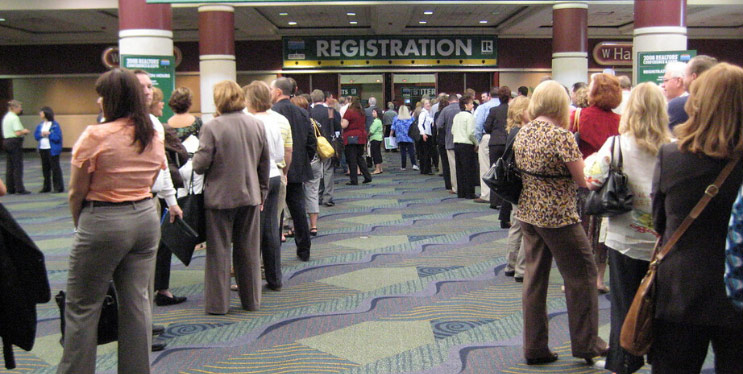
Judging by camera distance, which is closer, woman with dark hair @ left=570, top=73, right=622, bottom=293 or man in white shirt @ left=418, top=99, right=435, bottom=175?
woman with dark hair @ left=570, top=73, right=622, bottom=293

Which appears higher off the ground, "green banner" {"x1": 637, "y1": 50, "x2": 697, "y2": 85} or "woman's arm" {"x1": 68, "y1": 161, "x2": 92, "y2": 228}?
"green banner" {"x1": 637, "y1": 50, "x2": 697, "y2": 85}

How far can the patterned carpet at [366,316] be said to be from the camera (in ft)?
11.8

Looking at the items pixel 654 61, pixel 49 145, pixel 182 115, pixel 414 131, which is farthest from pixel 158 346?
pixel 414 131

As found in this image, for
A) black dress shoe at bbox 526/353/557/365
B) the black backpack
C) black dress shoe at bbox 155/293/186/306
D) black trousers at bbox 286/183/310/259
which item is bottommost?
black dress shoe at bbox 526/353/557/365

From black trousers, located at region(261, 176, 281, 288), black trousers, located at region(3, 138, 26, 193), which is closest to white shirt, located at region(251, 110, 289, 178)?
black trousers, located at region(261, 176, 281, 288)

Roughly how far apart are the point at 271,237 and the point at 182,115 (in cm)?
107

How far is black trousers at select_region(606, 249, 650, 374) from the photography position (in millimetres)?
2902

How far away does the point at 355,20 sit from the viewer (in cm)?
1909

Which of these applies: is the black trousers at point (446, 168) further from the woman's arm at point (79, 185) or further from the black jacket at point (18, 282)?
the black jacket at point (18, 282)

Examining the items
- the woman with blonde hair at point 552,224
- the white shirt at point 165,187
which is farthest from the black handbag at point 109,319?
the woman with blonde hair at point 552,224

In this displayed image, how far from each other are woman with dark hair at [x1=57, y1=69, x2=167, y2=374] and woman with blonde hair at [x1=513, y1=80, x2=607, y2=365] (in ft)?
5.65

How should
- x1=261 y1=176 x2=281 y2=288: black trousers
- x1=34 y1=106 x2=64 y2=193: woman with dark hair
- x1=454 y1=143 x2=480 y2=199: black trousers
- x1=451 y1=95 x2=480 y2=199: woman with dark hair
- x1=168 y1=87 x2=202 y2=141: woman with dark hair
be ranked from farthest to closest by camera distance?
x1=34 y1=106 x2=64 y2=193: woman with dark hair → x1=454 y1=143 x2=480 y2=199: black trousers → x1=451 y1=95 x2=480 y2=199: woman with dark hair → x1=261 y1=176 x2=281 y2=288: black trousers → x1=168 y1=87 x2=202 y2=141: woman with dark hair

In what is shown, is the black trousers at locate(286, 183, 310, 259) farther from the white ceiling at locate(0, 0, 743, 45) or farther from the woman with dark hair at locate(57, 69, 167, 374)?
the white ceiling at locate(0, 0, 743, 45)

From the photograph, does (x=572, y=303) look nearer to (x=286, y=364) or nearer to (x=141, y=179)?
(x=286, y=364)
